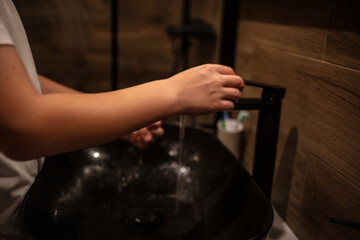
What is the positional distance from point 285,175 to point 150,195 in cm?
33

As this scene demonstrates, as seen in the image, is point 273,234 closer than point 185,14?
Yes

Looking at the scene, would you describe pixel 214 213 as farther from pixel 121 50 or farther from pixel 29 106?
pixel 121 50

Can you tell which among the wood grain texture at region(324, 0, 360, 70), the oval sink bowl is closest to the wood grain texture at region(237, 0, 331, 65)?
the wood grain texture at region(324, 0, 360, 70)

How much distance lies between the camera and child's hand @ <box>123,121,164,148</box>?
797 mm

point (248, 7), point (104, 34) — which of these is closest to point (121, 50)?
point (104, 34)

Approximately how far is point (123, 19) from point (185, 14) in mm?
552

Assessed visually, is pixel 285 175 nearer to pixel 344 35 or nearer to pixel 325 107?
pixel 325 107

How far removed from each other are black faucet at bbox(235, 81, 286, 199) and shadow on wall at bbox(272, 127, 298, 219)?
91 mm

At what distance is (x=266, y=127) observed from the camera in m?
0.67

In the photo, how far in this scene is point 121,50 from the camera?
1.94m

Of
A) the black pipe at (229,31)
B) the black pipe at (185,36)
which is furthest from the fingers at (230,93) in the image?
the black pipe at (185,36)

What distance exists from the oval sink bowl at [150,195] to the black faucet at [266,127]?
0.05 m

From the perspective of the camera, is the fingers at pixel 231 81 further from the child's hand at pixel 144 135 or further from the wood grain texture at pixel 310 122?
the child's hand at pixel 144 135

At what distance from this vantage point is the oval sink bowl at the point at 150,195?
588 mm
